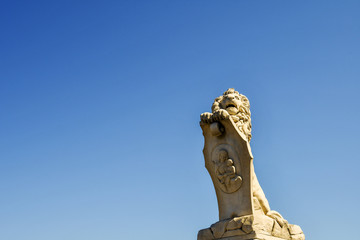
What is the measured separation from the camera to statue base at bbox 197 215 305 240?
704 cm

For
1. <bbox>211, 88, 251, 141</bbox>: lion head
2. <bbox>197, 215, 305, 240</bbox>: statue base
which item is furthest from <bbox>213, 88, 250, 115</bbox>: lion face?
<bbox>197, 215, 305, 240</bbox>: statue base

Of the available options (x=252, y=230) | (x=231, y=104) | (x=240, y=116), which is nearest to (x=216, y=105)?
(x=231, y=104)

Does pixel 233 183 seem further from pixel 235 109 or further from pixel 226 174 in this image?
pixel 235 109

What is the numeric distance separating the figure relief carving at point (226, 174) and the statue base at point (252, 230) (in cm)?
60

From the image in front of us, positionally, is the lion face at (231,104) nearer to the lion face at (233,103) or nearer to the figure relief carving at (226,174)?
the lion face at (233,103)

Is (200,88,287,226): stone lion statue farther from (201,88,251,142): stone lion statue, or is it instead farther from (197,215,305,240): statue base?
(197,215,305,240): statue base

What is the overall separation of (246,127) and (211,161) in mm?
1014

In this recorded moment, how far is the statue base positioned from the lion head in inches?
69.5

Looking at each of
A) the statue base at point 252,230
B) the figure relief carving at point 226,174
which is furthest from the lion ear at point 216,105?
the statue base at point 252,230

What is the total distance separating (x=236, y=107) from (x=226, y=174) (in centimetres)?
139

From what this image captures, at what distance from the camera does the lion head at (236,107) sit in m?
8.20

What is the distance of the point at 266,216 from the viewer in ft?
24.7

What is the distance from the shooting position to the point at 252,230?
22.9 ft

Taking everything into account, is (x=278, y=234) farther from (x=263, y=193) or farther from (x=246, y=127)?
(x=246, y=127)
